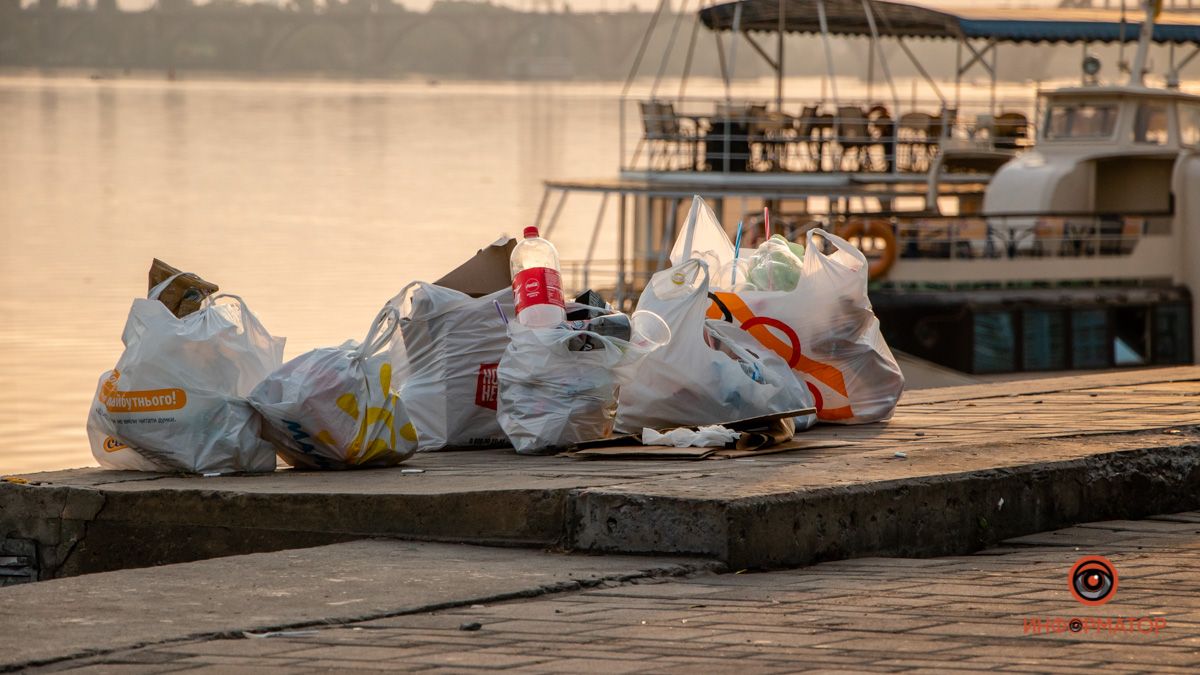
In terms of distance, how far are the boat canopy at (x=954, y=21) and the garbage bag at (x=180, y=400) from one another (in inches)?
788

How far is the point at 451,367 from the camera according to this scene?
6.39 m

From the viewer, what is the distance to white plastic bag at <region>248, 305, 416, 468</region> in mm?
5609

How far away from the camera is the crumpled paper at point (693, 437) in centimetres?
577

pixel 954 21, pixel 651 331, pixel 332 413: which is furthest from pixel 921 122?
pixel 332 413

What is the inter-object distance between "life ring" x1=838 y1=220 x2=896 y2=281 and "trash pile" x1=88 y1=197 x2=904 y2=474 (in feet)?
35.2

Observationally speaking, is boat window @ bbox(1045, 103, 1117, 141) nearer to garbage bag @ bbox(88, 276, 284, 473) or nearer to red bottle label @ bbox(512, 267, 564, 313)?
red bottle label @ bbox(512, 267, 564, 313)

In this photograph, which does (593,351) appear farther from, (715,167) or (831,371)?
(715,167)

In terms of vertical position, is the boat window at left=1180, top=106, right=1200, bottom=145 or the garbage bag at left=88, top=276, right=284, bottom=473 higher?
the boat window at left=1180, top=106, right=1200, bottom=145

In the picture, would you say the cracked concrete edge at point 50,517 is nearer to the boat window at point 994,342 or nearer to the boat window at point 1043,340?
the boat window at point 994,342

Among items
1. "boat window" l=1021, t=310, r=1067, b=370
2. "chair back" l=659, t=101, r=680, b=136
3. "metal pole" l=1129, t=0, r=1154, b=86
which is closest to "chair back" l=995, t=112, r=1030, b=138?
"metal pole" l=1129, t=0, r=1154, b=86

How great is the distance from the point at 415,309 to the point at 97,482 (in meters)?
1.38

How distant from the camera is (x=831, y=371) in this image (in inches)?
262

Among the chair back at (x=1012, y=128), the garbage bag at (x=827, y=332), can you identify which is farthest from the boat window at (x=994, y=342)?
the garbage bag at (x=827, y=332)

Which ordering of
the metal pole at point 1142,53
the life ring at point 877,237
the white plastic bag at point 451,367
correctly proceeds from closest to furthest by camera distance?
the white plastic bag at point 451,367
the life ring at point 877,237
the metal pole at point 1142,53
